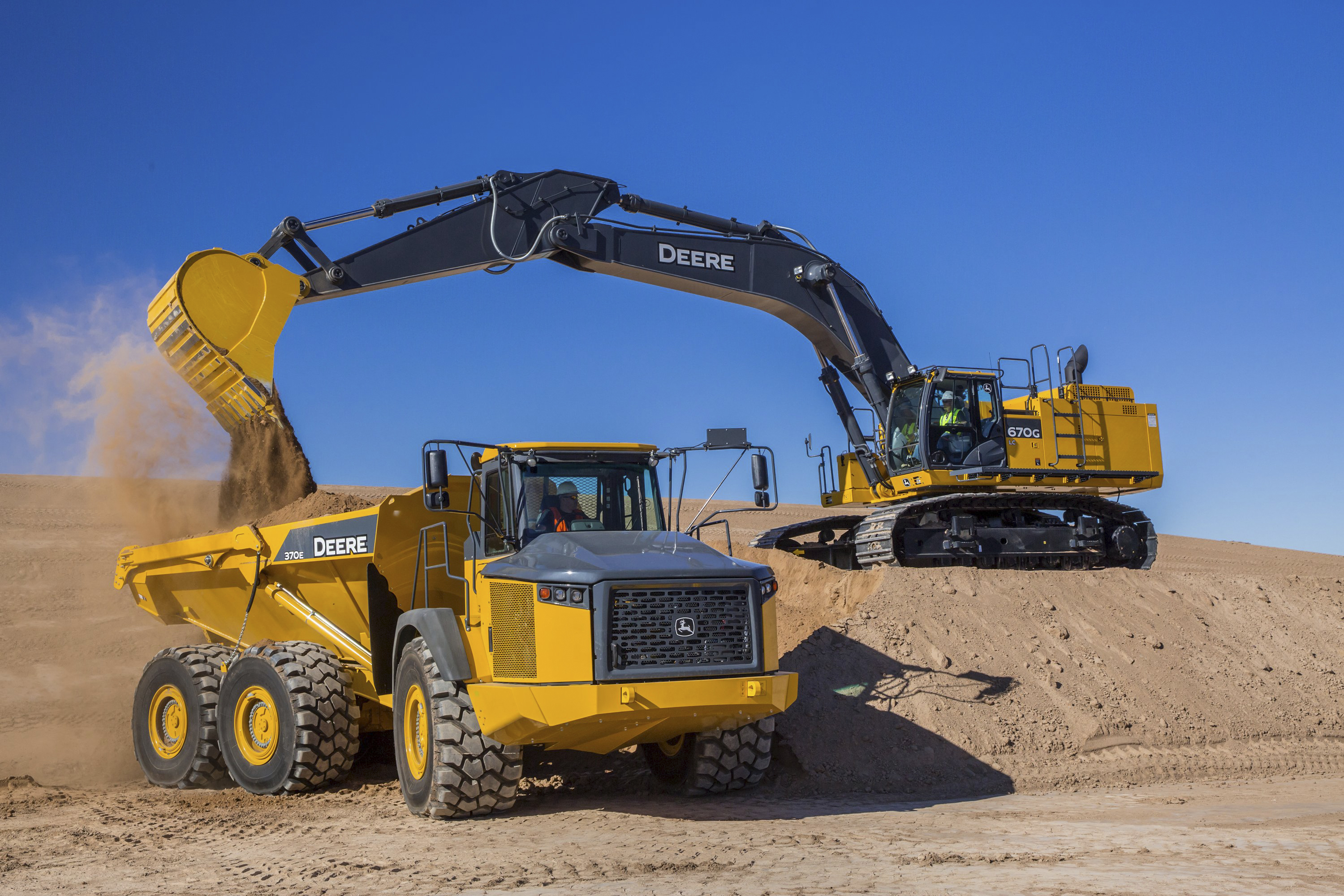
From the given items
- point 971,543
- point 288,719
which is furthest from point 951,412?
point 288,719

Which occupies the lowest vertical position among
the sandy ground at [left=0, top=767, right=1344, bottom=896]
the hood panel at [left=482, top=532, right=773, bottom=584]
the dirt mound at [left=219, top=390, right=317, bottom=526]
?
the sandy ground at [left=0, top=767, right=1344, bottom=896]

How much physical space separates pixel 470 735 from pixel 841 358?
1076 cm

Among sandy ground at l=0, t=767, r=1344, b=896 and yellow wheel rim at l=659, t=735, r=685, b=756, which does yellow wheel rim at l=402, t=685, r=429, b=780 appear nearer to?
sandy ground at l=0, t=767, r=1344, b=896

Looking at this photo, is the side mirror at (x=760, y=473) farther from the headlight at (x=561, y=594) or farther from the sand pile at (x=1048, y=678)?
the sand pile at (x=1048, y=678)

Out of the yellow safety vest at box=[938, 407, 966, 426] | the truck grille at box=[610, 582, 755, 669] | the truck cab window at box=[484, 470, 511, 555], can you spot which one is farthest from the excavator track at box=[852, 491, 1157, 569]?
the truck cab window at box=[484, 470, 511, 555]

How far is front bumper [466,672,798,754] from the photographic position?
24.9 feet

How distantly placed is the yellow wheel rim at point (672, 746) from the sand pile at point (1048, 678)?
1.46 m

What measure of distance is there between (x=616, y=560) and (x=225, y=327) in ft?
20.6

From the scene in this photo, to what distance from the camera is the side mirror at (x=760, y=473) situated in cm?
873

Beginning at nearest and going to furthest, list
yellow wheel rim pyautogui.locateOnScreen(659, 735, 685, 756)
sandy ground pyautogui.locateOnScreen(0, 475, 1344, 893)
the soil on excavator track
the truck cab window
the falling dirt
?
sandy ground pyautogui.locateOnScreen(0, 475, 1344, 893), the truck cab window, yellow wheel rim pyautogui.locateOnScreen(659, 735, 685, 756), the falling dirt, the soil on excavator track

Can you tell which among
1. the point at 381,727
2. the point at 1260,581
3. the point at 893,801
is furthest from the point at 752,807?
the point at 1260,581

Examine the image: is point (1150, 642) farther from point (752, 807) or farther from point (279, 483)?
point (279, 483)

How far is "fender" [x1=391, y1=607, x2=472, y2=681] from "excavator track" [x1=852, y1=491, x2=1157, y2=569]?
8.25 meters

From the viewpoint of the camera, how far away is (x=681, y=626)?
7.88 m
